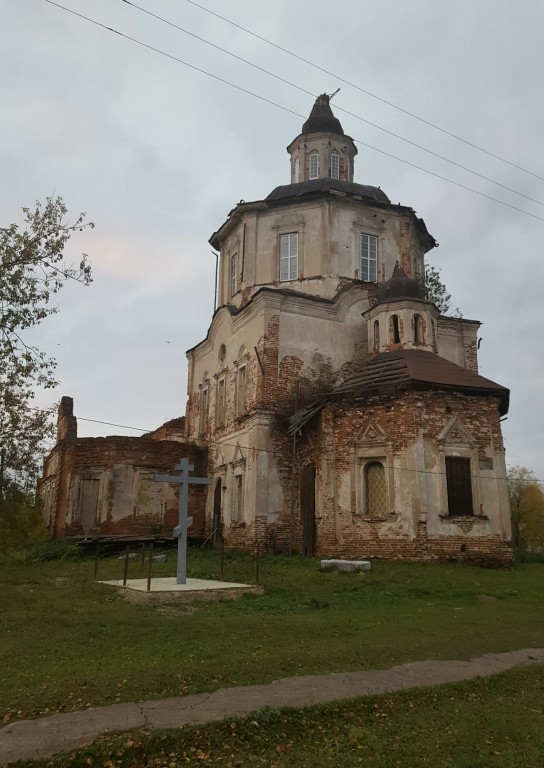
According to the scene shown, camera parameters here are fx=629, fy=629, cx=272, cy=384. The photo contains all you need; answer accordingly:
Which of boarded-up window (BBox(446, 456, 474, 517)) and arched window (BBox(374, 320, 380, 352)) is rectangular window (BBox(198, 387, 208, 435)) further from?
boarded-up window (BBox(446, 456, 474, 517))

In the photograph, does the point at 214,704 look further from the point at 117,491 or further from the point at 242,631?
the point at 117,491

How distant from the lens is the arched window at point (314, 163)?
99.2 ft

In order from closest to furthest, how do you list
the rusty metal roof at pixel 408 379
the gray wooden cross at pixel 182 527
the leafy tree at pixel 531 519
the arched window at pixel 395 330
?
the gray wooden cross at pixel 182 527 < the rusty metal roof at pixel 408 379 < the arched window at pixel 395 330 < the leafy tree at pixel 531 519

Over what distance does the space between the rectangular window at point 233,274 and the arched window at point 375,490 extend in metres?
12.3

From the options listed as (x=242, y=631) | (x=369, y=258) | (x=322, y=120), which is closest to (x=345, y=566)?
(x=242, y=631)

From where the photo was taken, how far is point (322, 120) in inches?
1210

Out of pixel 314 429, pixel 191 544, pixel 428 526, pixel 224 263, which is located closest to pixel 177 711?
pixel 428 526

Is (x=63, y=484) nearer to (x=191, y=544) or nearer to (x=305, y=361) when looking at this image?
(x=191, y=544)

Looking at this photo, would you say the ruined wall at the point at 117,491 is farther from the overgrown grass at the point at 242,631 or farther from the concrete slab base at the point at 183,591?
the concrete slab base at the point at 183,591

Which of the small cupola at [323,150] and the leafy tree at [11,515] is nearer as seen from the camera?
the leafy tree at [11,515]

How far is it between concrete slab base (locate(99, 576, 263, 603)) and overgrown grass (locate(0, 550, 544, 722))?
308 millimetres

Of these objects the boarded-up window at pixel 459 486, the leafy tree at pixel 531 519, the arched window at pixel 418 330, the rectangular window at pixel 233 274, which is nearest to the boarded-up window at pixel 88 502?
the rectangular window at pixel 233 274

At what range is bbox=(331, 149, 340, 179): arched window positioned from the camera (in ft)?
99.4

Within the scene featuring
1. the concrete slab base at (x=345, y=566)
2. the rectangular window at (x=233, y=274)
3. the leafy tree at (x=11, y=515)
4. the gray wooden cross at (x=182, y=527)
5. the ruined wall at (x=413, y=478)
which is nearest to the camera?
the gray wooden cross at (x=182, y=527)
